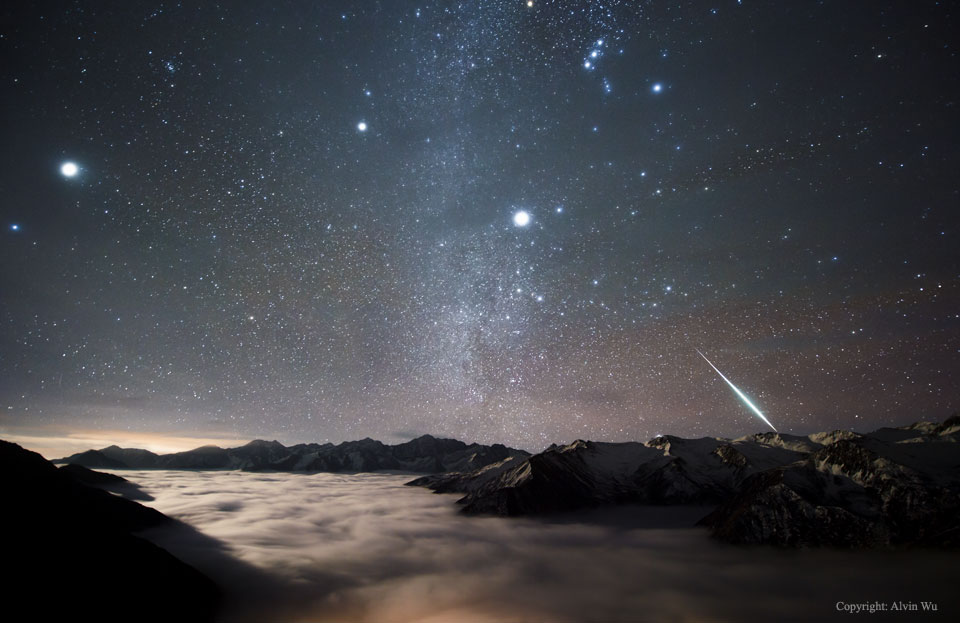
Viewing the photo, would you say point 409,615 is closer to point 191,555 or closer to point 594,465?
point 191,555

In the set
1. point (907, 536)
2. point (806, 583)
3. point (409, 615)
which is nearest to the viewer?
point (409, 615)

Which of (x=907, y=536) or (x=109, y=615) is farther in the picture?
(x=907, y=536)

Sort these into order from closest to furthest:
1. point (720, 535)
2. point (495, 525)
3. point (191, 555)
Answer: point (191, 555) → point (720, 535) → point (495, 525)

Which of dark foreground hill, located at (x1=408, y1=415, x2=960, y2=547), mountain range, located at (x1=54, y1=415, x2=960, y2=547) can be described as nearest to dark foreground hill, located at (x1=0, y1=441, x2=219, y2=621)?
mountain range, located at (x1=54, y1=415, x2=960, y2=547)

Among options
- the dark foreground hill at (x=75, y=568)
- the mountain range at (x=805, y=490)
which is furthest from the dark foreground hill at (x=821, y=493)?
the dark foreground hill at (x=75, y=568)

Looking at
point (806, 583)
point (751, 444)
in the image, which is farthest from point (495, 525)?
point (751, 444)
